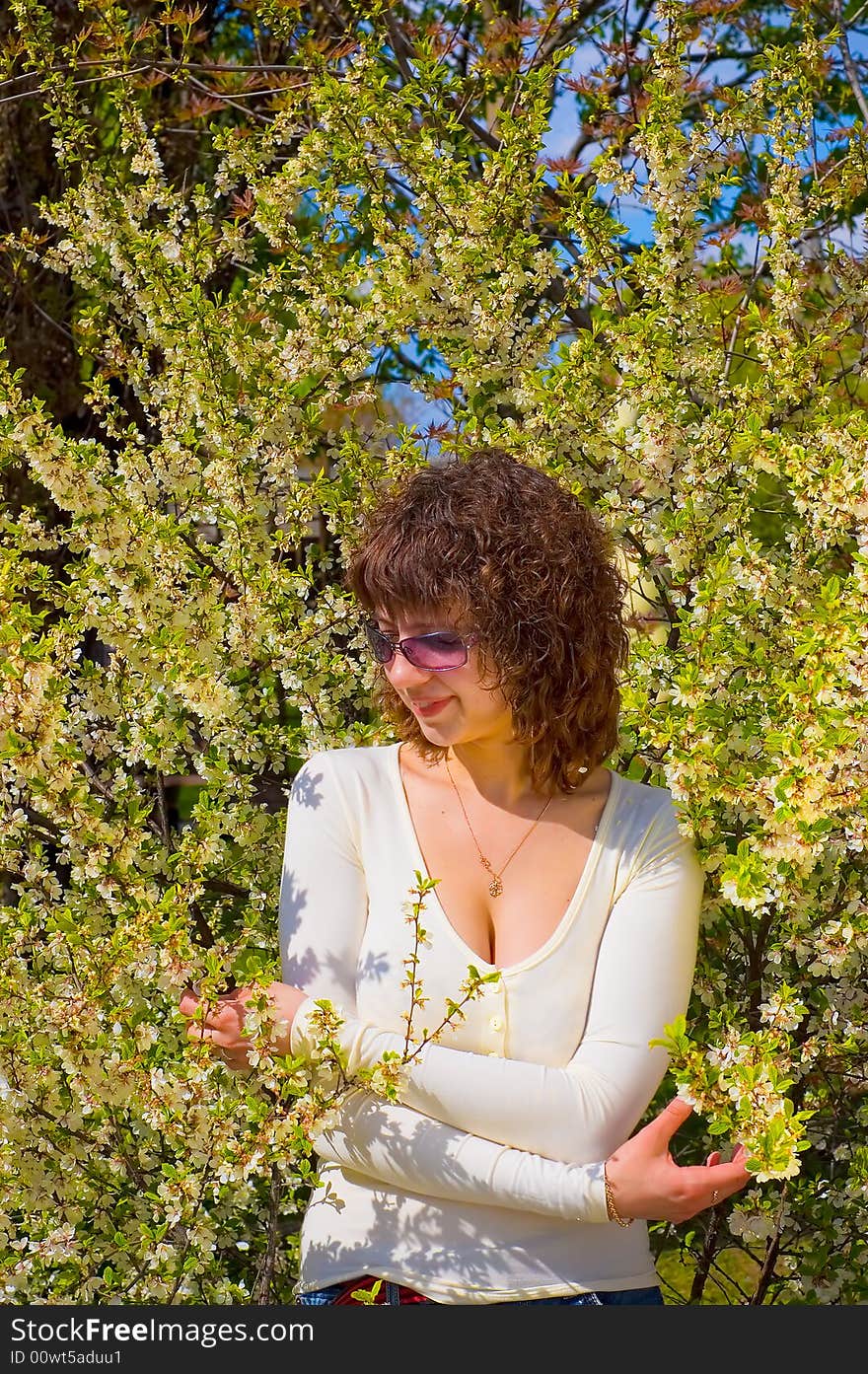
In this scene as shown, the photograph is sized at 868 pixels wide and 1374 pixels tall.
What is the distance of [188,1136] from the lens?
73.6 inches

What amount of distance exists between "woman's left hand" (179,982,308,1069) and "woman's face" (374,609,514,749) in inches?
16.2

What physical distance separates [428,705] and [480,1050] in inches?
18.5

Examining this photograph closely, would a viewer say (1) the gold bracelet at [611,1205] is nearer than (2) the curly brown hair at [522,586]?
Yes

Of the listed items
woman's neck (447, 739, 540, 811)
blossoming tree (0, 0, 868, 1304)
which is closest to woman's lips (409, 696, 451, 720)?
woman's neck (447, 739, 540, 811)

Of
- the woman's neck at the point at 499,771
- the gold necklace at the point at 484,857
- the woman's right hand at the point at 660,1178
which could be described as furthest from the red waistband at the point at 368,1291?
the woman's neck at the point at 499,771

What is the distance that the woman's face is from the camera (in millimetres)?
1943

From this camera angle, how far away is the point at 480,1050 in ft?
6.21

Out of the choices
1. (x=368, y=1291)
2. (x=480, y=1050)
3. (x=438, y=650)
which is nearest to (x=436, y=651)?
(x=438, y=650)

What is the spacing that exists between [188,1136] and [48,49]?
7.57 ft

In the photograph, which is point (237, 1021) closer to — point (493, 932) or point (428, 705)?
point (493, 932)

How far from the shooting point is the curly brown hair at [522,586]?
1.95 metres

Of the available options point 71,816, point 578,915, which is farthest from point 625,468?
point 71,816

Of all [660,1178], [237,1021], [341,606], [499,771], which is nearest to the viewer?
[660,1178]

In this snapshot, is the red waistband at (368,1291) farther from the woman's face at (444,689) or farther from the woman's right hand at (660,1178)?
the woman's face at (444,689)
